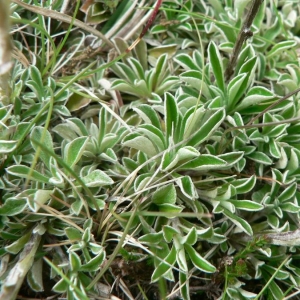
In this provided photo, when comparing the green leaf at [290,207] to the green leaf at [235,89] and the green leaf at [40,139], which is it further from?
the green leaf at [40,139]

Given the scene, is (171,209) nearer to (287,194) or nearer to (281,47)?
(287,194)

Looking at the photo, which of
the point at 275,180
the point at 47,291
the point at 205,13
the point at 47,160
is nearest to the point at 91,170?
the point at 47,160

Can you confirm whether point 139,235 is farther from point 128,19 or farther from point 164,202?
point 128,19

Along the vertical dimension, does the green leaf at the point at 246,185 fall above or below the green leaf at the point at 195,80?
below

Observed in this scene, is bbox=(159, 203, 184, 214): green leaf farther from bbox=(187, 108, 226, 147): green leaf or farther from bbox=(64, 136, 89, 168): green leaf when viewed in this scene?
bbox=(64, 136, 89, 168): green leaf

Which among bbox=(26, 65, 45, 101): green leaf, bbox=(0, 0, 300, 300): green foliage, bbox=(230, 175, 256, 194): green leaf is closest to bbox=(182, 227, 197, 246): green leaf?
bbox=(0, 0, 300, 300): green foliage

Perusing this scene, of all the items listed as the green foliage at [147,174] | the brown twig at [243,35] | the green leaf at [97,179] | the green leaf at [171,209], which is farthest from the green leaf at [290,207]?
the green leaf at [97,179]
